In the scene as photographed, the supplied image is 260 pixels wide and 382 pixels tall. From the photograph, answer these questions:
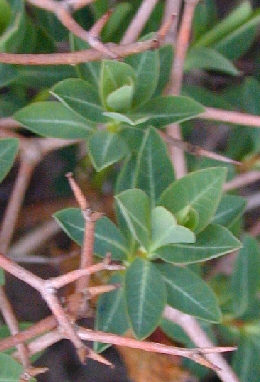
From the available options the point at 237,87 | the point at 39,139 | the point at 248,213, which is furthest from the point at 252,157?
the point at 39,139

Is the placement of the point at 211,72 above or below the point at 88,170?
above

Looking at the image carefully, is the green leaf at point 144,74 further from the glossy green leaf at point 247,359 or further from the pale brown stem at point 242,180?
the glossy green leaf at point 247,359

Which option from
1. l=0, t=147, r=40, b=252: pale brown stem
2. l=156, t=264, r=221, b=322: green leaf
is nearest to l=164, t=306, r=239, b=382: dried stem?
l=156, t=264, r=221, b=322: green leaf

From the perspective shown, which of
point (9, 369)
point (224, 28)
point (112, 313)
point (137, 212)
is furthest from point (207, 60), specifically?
point (9, 369)

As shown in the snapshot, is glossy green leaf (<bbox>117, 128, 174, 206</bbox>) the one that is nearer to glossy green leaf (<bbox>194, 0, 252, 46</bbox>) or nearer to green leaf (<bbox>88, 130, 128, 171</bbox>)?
green leaf (<bbox>88, 130, 128, 171</bbox>)

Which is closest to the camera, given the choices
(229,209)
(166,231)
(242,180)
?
(166,231)

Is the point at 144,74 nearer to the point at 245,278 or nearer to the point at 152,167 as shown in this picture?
the point at 152,167

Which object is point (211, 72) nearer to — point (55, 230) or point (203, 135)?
point (203, 135)
